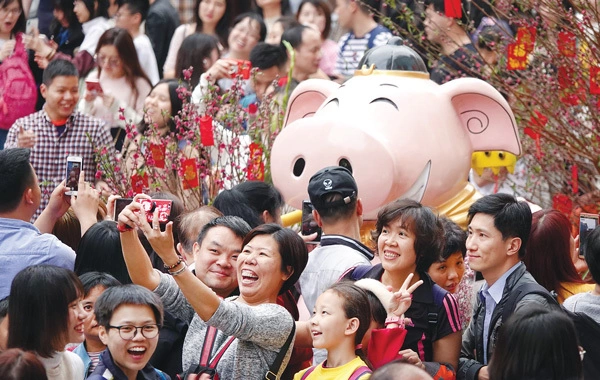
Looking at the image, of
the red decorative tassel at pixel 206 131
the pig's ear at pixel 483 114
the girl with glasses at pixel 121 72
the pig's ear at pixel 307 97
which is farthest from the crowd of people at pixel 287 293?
the girl with glasses at pixel 121 72

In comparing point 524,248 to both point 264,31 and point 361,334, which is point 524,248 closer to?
point 361,334

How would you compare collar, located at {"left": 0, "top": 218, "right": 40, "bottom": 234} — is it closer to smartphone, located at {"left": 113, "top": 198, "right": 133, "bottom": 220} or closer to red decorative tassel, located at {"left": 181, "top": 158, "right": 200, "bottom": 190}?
smartphone, located at {"left": 113, "top": 198, "right": 133, "bottom": 220}

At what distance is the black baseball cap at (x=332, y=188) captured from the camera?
539 centimetres

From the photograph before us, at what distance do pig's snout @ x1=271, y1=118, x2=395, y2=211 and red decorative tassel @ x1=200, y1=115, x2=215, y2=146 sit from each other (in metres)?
0.39

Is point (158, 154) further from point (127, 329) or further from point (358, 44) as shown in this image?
point (358, 44)

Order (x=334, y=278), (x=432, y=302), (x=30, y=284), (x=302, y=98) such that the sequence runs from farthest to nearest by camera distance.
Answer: (x=302, y=98) < (x=334, y=278) < (x=432, y=302) < (x=30, y=284)

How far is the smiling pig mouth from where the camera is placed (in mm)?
6469

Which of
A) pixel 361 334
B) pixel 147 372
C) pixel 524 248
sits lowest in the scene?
pixel 147 372

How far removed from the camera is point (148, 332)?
4.63 metres

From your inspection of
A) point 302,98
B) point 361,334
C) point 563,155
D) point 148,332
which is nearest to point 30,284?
point 148,332

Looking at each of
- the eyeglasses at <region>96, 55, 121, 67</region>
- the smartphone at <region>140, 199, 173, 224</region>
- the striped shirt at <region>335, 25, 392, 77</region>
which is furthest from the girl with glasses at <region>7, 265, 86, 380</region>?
the striped shirt at <region>335, 25, 392, 77</region>

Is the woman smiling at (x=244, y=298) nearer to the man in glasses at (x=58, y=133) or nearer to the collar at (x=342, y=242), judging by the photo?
the collar at (x=342, y=242)

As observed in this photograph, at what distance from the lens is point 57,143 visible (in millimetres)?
7949

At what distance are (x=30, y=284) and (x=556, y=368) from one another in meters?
1.95
